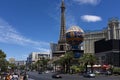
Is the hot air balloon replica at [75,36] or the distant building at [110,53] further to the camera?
the distant building at [110,53]

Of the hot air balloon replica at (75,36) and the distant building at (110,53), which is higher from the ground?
the hot air balloon replica at (75,36)

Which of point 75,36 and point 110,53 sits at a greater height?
point 75,36

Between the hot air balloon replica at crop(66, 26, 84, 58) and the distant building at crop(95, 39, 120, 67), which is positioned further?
the distant building at crop(95, 39, 120, 67)

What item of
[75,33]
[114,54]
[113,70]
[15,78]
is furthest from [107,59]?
[15,78]

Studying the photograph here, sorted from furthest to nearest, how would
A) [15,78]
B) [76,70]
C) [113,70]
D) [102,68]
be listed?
[102,68], [76,70], [113,70], [15,78]

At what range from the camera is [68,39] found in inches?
6255

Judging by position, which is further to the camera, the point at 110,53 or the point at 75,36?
the point at 110,53

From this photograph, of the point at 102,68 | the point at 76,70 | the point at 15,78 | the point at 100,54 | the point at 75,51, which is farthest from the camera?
the point at 100,54

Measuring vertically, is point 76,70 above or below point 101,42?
below

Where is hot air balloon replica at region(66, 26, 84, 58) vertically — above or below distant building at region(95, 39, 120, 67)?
above

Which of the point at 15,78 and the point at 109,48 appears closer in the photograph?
the point at 15,78

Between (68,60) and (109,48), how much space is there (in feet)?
137

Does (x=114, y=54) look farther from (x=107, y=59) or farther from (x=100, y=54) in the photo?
(x=100, y=54)

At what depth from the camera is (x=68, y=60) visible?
14612 centimetres
